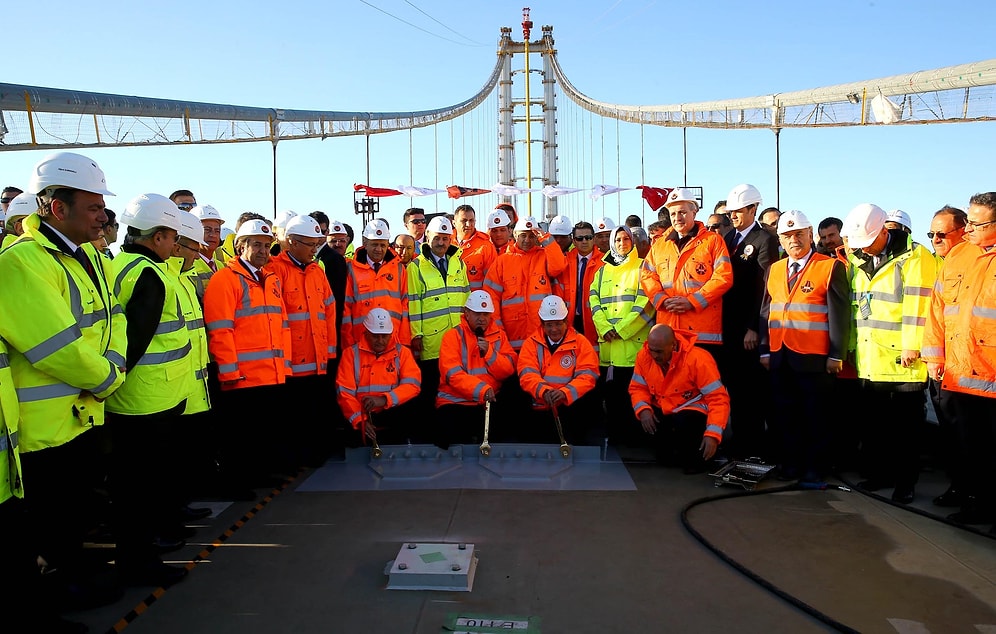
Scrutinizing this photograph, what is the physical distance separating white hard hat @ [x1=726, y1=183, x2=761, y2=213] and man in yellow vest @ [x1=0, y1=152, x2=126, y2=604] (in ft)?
13.7

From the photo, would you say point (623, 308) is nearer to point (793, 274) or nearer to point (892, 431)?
point (793, 274)

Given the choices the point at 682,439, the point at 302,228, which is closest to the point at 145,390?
the point at 302,228

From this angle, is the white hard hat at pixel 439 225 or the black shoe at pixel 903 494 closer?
the black shoe at pixel 903 494

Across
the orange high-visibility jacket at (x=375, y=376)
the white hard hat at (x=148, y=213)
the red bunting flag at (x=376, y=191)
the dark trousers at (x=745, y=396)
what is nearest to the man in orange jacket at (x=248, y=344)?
the orange high-visibility jacket at (x=375, y=376)

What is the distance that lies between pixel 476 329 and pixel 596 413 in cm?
137

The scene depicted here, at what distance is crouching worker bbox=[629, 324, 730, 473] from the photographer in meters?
4.65

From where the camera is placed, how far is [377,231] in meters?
5.55

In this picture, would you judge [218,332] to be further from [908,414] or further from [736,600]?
[908,414]

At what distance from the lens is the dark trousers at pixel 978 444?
11.7 ft

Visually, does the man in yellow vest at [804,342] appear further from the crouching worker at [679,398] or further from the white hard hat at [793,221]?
the crouching worker at [679,398]

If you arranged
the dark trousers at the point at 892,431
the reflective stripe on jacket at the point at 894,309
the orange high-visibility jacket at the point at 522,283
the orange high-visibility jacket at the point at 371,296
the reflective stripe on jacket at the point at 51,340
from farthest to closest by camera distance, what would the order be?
the orange high-visibility jacket at the point at 522,283 → the orange high-visibility jacket at the point at 371,296 → the dark trousers at the point at 892,431 → the reflective stripe on jacket at the point at 894,309 → the reflective stripe on jacket at the point at 51,340

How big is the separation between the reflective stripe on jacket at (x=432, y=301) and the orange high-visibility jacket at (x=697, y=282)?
154cm

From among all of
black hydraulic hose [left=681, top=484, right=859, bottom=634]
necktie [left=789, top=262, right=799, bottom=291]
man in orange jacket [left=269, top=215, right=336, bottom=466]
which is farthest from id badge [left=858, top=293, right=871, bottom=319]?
man in orange jacket [left=269, top=215, right=336, bottom=466]

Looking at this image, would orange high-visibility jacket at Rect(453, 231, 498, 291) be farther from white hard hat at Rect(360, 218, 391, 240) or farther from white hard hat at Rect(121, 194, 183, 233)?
white hard hat at Rect(121, 194, 183, 233)
